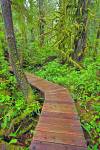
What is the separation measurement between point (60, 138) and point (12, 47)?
3.72 m

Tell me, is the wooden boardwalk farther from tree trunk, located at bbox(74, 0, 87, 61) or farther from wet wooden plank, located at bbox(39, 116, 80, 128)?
tree trunk, located at bbox(74, 0, 87, 61)

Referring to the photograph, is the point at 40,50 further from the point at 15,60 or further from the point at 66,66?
the point at 15,60

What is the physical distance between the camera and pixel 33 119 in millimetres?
6820

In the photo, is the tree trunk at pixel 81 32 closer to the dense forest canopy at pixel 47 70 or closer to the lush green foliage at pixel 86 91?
the dense forest canopy at pixel 47 70

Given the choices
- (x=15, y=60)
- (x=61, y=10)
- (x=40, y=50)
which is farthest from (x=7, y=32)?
(x=40, y=50)

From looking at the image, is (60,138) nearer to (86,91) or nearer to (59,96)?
(59,96)

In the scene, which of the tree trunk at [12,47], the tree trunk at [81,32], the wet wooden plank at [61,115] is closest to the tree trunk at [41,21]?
the tree trunk at [81,32]

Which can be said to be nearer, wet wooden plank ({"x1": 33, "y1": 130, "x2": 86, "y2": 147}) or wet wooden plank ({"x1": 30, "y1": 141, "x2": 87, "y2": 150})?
wet wooden plank ({"x1": 30, "y1": 141, "x2": 87, "y2": 150})

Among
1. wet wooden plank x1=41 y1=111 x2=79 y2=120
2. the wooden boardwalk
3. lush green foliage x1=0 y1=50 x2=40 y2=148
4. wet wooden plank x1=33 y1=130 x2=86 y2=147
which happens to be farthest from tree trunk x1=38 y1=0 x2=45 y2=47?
wet wooden plank x1=33 y1=130 x2=86 y2=147

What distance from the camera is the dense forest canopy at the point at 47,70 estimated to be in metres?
6.51

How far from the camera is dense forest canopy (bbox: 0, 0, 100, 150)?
651 cm

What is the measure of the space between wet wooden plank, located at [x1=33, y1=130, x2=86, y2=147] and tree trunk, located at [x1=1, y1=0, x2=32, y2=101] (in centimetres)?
309

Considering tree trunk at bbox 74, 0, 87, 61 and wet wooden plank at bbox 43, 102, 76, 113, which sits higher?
tree trunk at bbox 74, 0, 87, 61

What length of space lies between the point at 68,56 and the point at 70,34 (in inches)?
49.6
